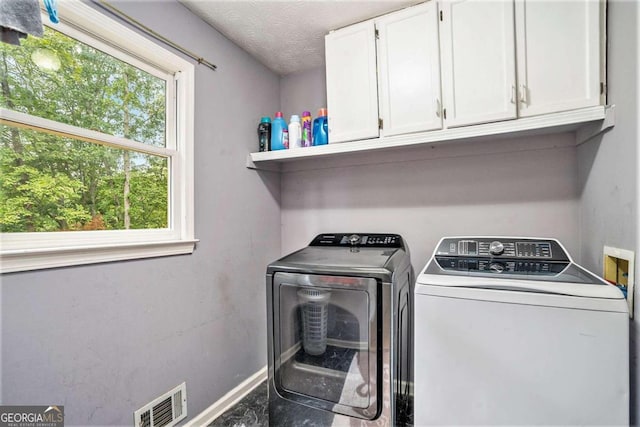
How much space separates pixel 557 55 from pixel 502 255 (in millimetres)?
977

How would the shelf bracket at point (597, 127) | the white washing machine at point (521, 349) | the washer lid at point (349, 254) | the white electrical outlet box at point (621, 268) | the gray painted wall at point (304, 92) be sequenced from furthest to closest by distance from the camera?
the gray painted wall at point (304, 92) < the washer lid at point (349, 254) < the shelf bracket at point (597, 127) < the white electrical outlet box at point (621, 268) < the white washing machine at point (521, 349)

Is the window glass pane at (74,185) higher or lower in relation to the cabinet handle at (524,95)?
lower

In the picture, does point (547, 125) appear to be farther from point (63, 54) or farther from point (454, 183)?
point (63, 54)

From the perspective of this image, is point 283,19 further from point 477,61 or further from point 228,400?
point 228,400

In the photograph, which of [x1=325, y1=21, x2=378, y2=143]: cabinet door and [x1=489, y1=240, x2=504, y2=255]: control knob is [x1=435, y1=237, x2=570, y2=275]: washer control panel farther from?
[x1=325, y1=21, x2=378, y2=143]: cabinet door

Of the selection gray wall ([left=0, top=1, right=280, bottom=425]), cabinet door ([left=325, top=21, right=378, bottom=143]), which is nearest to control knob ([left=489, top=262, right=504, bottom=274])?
cabinet door ([left=325, top=21, right=378, bottom=143])

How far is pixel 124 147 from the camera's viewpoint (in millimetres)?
1454

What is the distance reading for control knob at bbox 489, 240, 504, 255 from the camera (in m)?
1.51

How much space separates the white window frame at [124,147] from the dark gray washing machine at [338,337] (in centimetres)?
63

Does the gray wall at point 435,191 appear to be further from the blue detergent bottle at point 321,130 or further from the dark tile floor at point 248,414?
the dark tile floor at point 248,414

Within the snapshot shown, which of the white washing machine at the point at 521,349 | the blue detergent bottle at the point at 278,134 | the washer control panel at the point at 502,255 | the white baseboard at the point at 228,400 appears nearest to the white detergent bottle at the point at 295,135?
the blue detergent bottle at the point at 278,134

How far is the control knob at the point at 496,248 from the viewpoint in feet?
4.96

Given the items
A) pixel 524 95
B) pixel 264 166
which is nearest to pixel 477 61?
pixel 524 95

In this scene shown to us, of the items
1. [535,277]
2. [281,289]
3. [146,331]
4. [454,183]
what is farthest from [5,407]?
[454,183]
